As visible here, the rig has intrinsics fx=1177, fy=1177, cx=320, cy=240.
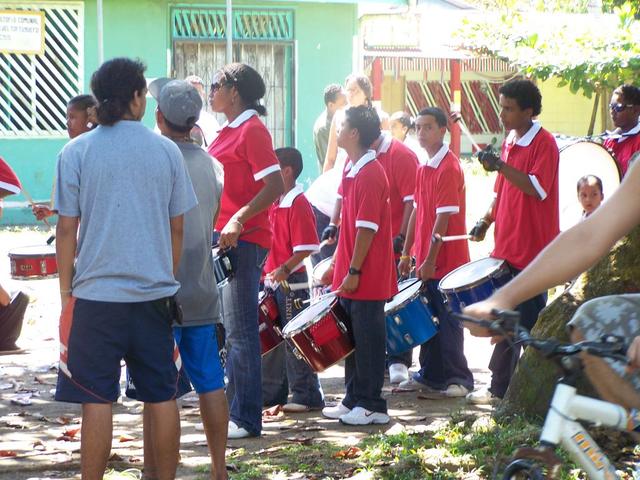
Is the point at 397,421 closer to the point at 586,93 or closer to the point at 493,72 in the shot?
the point at 586,93

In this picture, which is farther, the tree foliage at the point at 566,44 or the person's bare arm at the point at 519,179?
the tree foliage at the point at 566,44

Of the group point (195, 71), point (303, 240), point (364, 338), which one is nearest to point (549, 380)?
point (364, 338)

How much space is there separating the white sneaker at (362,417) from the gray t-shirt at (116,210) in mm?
2370

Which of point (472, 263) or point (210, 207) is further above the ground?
point (210, 207)

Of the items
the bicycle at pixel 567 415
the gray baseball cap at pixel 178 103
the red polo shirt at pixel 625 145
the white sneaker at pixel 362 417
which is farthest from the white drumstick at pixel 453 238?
the bicycle at pixel 567 415

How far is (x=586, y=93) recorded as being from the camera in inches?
882

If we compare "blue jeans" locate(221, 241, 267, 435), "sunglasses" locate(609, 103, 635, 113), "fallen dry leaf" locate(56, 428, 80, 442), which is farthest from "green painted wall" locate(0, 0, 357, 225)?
"blue jeans" locate(221, 241, 267, 435)

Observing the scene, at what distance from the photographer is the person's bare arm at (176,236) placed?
534 cm

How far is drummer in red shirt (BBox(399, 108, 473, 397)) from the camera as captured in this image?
8.16m

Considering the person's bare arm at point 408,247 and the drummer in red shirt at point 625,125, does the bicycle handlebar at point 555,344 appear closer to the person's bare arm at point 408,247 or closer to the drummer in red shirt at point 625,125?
the person's bare arm at point 408,247

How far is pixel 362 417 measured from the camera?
7.23 metres

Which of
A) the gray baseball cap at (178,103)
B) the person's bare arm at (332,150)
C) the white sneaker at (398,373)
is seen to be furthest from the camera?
the person's bare arm at (332,150)

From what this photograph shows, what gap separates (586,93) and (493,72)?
1015 cm

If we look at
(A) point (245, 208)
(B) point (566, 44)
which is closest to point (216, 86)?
(A) point (245, 208)
